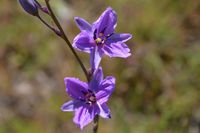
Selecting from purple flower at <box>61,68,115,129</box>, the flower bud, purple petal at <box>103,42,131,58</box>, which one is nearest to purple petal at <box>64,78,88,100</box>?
purple flower at <box>61,68,115,129</box>

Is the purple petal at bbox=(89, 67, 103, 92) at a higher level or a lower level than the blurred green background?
higher

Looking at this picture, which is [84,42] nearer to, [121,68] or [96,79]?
[96,79]

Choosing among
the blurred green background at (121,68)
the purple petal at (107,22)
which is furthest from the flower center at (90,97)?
the blurred green background at (121,68)

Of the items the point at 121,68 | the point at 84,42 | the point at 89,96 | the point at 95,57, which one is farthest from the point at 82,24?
the point at 121,68

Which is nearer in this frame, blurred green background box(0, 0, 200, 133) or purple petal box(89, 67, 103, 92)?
purple petal box(89, 67, 103, 92)

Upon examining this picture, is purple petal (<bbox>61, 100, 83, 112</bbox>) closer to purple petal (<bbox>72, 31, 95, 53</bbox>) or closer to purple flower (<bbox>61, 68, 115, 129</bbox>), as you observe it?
purple flower (<bbox>61, 68, 115, 129</bbox>)

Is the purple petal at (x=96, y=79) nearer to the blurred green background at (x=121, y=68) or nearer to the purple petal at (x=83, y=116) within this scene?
the purple petal at (x=83, y=116)

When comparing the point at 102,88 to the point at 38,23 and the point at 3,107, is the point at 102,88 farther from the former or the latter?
the point at 38,23
